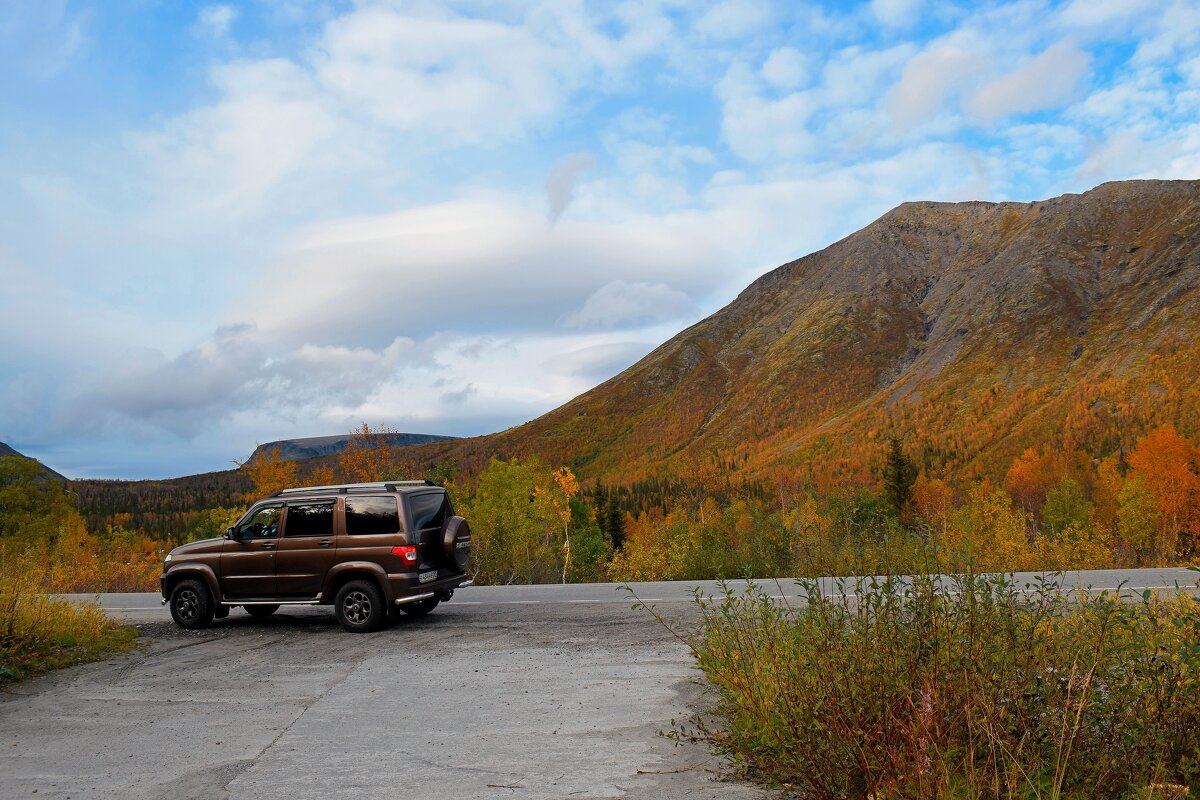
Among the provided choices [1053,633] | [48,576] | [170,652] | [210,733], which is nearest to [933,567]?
[1053,633]

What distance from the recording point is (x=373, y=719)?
6914 millimetres

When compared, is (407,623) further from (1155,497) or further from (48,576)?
(1155,497)

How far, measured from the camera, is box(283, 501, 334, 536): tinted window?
39.0 feet

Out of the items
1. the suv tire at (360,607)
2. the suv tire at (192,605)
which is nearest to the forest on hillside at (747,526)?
the suv tire at (360,607)

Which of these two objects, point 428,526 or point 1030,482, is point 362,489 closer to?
point 428,526

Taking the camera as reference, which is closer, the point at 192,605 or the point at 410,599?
the point at 410,599

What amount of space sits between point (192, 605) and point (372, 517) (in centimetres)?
363

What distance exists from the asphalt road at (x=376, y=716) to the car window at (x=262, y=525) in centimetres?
149

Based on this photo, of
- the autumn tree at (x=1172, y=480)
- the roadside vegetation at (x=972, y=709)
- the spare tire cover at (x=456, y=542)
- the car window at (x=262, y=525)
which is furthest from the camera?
the autumn tree at (x=1172, y=480)

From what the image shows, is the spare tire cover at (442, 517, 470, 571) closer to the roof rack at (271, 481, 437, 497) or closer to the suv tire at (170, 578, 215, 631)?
the roof rack at (271, 481, 437, 497)

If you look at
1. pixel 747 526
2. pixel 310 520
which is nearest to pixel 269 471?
pixel 310 520

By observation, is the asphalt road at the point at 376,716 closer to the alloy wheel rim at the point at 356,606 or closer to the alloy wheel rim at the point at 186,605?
the alloy wheel rim at the point at 356,606

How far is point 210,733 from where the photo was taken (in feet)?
22.0

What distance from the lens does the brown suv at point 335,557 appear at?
1145cm
